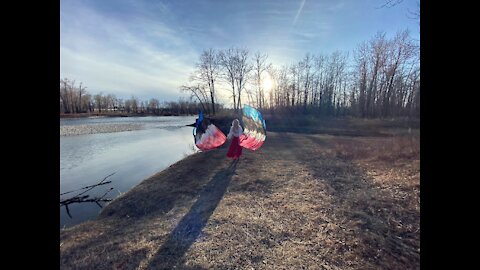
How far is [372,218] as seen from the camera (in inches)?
189

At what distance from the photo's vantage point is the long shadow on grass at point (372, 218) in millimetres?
3574

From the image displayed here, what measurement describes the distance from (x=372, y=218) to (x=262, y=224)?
2567 millimetres

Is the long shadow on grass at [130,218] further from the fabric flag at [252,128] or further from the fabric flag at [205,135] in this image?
the fabric flag at [252,128]

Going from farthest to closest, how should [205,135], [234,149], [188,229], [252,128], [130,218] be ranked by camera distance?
[234,149], [205,135], [252,128], [130,218], [188,229]

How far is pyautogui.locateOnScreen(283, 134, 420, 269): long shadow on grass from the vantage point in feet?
11.7

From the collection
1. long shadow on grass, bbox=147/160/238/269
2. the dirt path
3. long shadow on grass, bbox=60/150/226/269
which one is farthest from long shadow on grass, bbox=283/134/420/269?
A: long shadow on grass, bbox=60/150/226/269

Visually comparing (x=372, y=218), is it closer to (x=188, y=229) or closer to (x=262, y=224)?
(x=262, y=224)

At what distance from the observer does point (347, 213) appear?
5.12m

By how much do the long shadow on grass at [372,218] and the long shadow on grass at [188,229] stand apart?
9.90 feet

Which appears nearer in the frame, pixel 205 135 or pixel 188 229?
pixel 188 229

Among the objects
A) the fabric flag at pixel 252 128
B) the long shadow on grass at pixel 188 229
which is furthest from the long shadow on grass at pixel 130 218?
the fabric flag at pixel 252 128

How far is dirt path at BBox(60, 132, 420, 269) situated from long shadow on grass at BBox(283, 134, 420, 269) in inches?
0.7

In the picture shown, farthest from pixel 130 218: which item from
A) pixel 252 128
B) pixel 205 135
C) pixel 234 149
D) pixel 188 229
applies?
pixel 252 128
